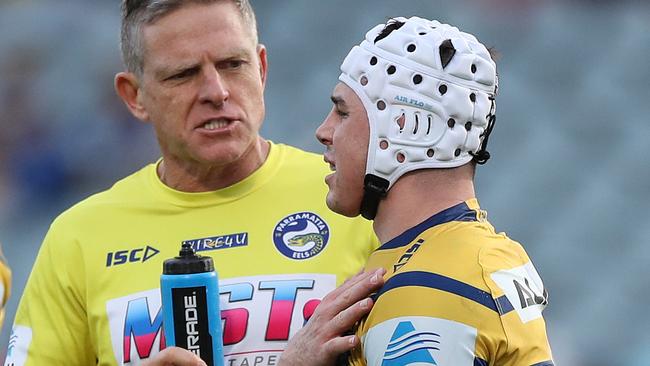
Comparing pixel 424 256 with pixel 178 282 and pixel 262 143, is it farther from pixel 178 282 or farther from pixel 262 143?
pixel 262 143

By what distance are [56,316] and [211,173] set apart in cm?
52

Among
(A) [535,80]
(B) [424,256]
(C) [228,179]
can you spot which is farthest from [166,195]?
(A) [535,80]

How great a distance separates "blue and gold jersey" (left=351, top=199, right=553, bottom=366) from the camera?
78.7 inches

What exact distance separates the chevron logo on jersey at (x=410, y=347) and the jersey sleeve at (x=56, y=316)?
40.8 inches

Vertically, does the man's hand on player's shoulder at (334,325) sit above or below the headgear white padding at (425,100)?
below

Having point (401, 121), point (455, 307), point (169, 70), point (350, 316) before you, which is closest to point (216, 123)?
point (169, 70)

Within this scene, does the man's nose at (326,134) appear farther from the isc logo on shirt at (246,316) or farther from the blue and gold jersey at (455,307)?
the isc logo on shirt at (246,316)

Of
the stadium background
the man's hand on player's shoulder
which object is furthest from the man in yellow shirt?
the stadium background

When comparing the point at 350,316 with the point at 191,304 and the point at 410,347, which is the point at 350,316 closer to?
the point at 410,347

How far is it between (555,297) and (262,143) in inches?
81.9

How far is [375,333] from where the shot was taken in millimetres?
2057

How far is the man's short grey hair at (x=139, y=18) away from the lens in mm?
2840

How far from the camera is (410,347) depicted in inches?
78.2

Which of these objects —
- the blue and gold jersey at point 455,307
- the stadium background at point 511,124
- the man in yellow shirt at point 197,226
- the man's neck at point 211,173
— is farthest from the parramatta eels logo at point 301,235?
the stadium background at point 511,124
